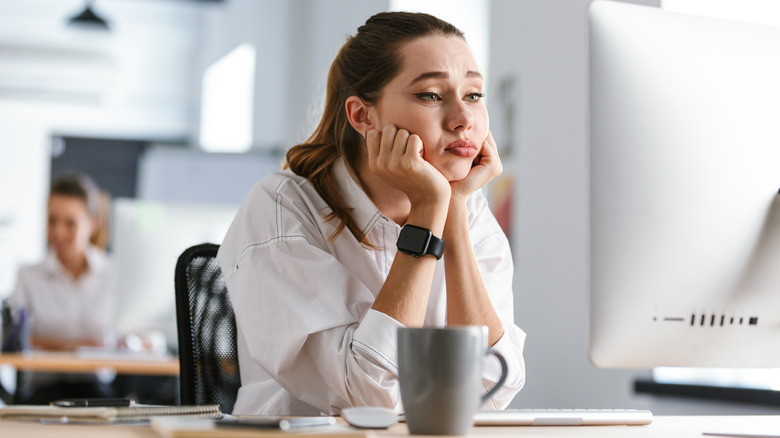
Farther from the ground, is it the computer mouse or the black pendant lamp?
the black pendant lamp

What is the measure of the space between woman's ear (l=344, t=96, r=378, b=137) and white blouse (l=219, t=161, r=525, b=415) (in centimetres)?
8

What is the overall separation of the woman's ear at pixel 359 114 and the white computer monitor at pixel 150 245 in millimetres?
1371

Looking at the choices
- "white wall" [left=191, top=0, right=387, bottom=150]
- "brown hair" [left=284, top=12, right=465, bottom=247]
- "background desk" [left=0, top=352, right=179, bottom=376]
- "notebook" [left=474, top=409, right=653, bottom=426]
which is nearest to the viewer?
"notebook" [left=474, top=409, right=653, bottom=426]

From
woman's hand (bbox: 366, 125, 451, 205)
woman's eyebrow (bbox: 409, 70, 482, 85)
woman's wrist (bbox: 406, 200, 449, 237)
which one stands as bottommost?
woman's wrist (bbox: 406, 200, 449, 237)

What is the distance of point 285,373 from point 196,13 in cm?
622

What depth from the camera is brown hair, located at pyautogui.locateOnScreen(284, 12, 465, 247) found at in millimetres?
1443

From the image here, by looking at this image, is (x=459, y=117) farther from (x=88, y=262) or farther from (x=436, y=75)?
(x=88, y=262)

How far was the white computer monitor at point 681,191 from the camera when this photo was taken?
896 millimetres

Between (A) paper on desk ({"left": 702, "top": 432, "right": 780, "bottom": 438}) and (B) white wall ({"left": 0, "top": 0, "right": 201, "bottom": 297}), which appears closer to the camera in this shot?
(A) paper on desk ({"left": 702, "top": 432, "right": 780, "bottom": 438})

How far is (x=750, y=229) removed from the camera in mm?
923

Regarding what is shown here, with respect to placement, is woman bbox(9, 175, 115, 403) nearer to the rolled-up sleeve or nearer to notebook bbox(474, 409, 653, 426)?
the rolled-up sleeve

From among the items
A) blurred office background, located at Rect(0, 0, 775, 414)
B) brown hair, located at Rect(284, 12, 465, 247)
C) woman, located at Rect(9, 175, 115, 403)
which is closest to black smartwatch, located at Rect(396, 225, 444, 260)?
brown hair, located at Rect(284, 12, 465, 247)

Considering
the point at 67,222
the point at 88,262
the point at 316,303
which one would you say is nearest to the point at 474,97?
the point at 316,303

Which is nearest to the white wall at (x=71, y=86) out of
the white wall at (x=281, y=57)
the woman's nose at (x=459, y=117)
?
the white wall at (x=281, y=57)
